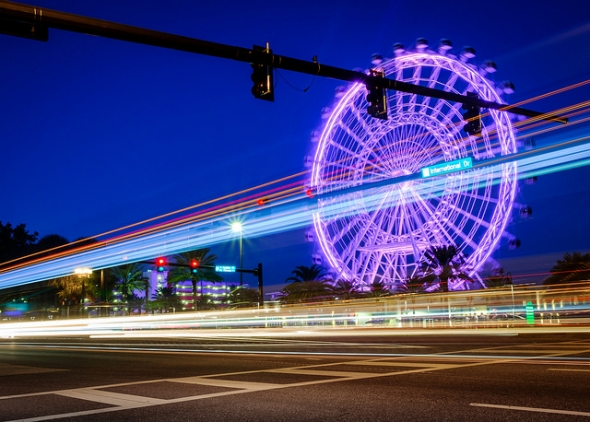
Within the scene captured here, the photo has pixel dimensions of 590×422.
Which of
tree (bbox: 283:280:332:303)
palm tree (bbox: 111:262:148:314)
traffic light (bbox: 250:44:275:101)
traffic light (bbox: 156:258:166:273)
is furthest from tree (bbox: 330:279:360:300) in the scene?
traffic light (bbox: 250:44:275:101)

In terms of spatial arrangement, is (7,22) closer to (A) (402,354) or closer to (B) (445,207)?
(A) (402,354)

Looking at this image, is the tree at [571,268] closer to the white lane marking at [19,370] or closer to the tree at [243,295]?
the tree at [243,295]

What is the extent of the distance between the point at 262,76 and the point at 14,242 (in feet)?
267

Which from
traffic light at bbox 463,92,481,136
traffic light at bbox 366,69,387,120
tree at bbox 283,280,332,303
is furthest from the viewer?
tree at bbox 283,280,332,303

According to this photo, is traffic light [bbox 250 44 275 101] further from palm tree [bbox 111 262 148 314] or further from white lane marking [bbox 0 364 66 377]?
palm tree [bbox 111 262 148 314]

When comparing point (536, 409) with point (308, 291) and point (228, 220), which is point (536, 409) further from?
point (308, 291)

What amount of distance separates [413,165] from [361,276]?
353 inches

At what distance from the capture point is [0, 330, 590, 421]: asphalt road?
7.14 metres

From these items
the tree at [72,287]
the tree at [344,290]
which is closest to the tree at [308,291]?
the tree at [344,290]

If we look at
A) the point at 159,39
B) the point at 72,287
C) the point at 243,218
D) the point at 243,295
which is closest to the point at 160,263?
the point at 243,218

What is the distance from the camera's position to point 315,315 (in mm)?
34250

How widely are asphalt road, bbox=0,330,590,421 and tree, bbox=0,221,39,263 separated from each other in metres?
72.5

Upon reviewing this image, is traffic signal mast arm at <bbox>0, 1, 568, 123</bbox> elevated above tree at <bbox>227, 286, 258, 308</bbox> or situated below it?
above

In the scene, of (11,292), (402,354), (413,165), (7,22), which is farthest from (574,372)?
(11,292)
